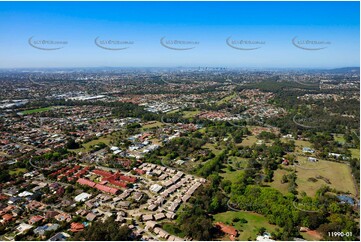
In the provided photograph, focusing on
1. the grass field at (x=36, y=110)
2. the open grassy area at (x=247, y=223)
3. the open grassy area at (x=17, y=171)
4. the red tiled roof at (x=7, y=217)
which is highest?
the grass field at (x=36, y=110)

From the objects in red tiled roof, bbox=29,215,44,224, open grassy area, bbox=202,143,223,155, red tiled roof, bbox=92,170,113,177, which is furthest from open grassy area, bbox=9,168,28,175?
open grassy area, bbox=202,143,223,155

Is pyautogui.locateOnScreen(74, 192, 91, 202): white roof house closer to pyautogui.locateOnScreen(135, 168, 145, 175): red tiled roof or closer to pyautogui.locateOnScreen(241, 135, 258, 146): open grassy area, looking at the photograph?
pyautogui.locateOnScreen(135, 168, 145, 175): red tiled roof

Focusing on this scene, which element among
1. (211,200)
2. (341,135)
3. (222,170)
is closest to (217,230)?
(211,200)

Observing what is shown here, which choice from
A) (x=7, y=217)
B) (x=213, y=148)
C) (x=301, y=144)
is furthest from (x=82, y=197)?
(x=301, y=144)

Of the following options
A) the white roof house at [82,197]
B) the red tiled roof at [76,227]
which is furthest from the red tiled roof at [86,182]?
the red tiled roof at [76,227]

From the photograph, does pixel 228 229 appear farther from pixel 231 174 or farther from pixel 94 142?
pixel 94 142

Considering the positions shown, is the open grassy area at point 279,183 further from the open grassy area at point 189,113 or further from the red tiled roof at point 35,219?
the open grassy area at point 189,113

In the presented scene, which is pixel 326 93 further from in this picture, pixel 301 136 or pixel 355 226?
pixel 355 226

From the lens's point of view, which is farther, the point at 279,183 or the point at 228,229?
the point at 279,183
